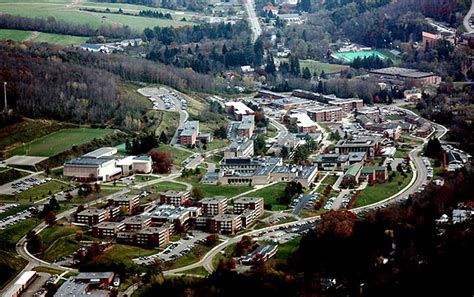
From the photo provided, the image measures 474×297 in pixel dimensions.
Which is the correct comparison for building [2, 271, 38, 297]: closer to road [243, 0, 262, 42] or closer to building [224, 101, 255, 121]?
building [224, 101, 255, 121]

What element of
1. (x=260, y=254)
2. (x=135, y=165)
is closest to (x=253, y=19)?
(x=135, y=165)

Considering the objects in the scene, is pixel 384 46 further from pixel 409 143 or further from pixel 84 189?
pixel 84 189

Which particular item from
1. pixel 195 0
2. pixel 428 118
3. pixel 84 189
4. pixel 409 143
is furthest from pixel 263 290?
pixel 195 0

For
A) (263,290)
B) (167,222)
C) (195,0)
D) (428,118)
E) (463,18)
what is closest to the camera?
(263,290)

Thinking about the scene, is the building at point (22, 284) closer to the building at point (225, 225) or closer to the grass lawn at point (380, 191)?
the building at point (225, 225)

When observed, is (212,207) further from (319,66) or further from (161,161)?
(319,66)

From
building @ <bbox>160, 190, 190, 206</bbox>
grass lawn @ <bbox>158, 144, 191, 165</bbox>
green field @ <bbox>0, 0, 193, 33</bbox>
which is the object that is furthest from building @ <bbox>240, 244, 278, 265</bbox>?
green field @ <bbox>0, 0, 193, 33</bbox>
